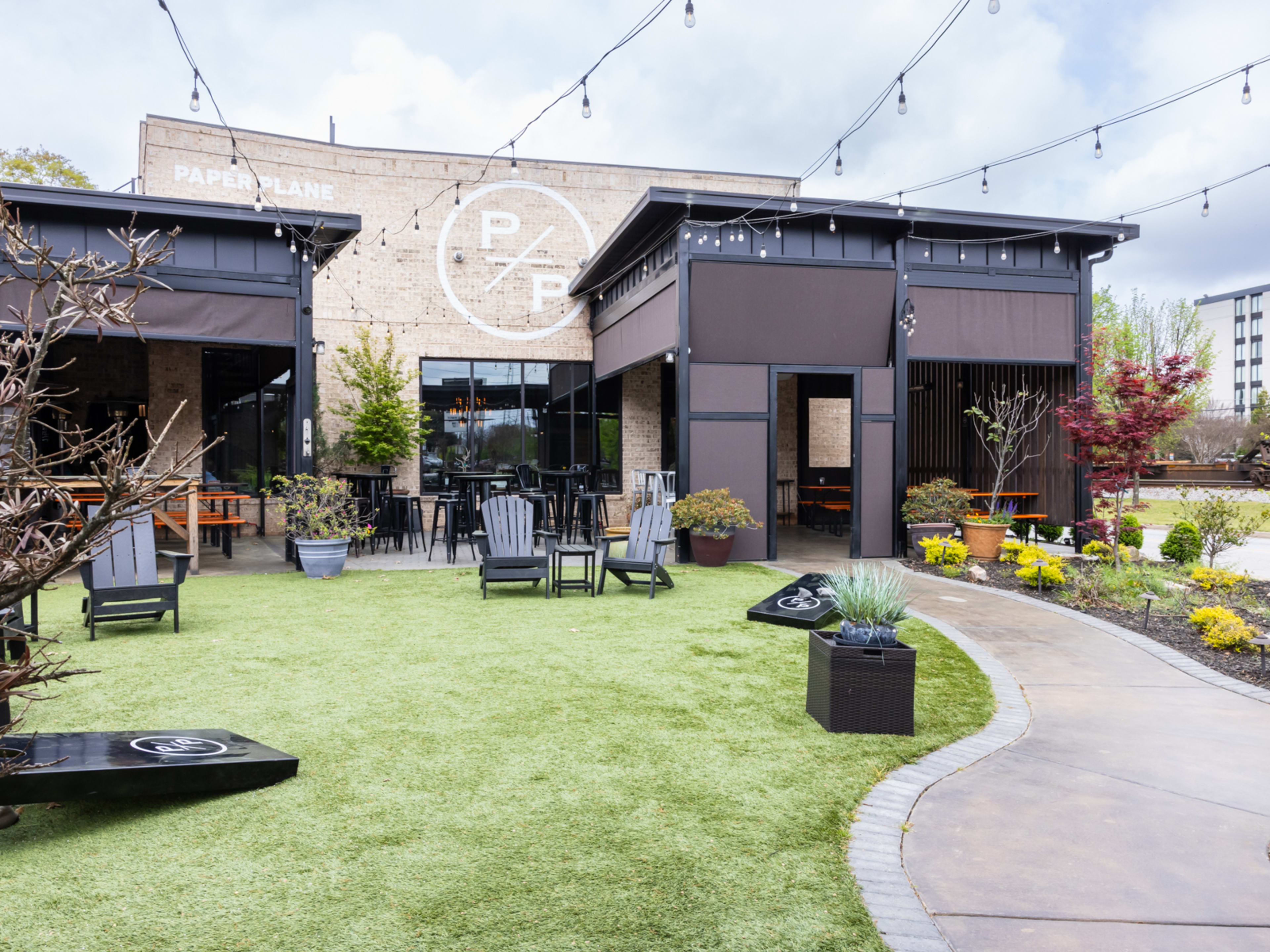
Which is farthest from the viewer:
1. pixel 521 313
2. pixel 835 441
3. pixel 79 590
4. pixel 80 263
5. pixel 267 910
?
pixel 835 441

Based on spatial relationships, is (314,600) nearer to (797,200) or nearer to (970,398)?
(797,200)

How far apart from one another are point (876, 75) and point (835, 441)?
9.93 metres

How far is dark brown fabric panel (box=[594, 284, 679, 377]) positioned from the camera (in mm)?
9234

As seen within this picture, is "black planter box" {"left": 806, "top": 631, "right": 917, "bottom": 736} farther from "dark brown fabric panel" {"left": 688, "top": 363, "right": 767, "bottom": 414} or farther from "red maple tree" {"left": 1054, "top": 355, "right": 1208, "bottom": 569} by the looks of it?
"dark brown fabric panel" {"left": 688, "top": 363, "right": 767, "bottom": 414}

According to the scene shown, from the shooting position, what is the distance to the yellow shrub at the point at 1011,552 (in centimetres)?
837

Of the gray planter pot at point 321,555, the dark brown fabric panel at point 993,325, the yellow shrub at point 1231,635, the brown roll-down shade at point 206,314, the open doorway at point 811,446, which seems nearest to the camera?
the yellow shrub at point 1231,635

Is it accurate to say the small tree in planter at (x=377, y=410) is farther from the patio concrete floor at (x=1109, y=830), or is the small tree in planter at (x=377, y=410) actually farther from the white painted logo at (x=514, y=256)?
the patio concrete floor at (x=1109, y=830)

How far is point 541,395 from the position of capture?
13.5m

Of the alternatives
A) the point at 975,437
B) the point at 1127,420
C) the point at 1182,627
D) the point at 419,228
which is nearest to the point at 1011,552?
the point at 1127,420

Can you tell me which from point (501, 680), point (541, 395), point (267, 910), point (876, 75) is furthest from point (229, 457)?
point (267, 910)

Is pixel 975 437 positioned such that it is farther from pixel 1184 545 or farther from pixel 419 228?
pixel 419 228

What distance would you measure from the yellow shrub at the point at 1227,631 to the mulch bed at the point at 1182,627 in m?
0.04

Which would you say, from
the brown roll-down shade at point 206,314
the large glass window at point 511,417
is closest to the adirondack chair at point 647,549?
the brown roll-down shade at point 206,314

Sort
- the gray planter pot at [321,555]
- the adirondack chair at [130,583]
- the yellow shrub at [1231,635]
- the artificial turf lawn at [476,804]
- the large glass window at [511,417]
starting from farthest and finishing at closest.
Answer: the large glass window at [511,417] → the gray planter pot at [321,555] → the adirondack chair at [130,583] → the yellow shrub at [1231,635] → the artificial turf lawn at [476,804]
